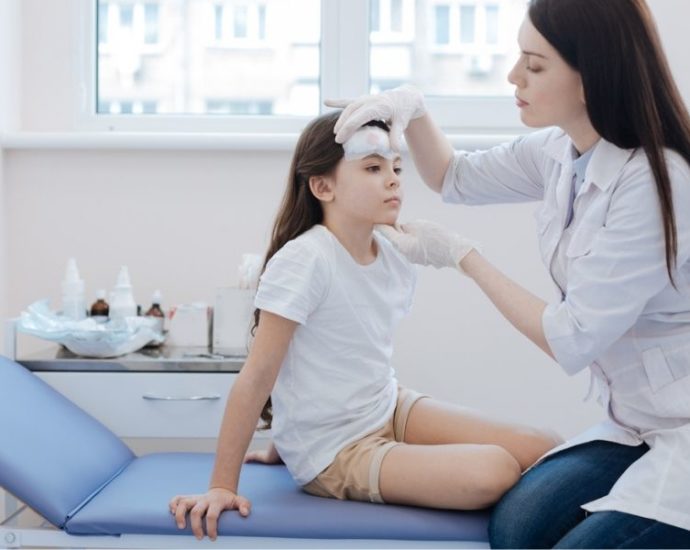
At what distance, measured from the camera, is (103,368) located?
209cm

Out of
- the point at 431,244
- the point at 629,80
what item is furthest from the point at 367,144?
the point at 629,80

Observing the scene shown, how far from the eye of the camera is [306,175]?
5.91 ft

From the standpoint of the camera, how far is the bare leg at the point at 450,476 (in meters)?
1.57

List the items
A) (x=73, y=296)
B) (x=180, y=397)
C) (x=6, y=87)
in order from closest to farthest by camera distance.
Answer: (x=180, y=397), (x=73, y=296), (x=6, y=87)

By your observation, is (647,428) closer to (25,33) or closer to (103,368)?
(103,368)

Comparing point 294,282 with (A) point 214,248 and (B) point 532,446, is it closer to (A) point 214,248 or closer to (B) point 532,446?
(B) point 532,446

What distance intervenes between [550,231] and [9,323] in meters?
1.13

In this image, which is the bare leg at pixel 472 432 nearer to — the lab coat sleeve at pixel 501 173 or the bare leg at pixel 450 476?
the bare leg at pixel 450 476

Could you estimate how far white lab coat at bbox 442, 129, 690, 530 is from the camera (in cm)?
146

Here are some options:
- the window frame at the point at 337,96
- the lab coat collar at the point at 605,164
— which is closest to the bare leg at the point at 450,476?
the lab coat collar at the point at 605,164

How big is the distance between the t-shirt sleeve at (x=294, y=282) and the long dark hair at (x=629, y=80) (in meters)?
0.49

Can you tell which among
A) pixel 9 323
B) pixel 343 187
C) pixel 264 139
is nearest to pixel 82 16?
pixel 264 139

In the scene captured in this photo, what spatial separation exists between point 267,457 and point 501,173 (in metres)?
0.67

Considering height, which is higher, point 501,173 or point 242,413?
point 501,173
